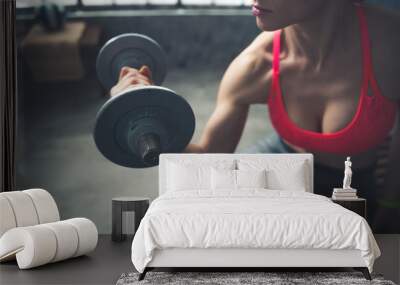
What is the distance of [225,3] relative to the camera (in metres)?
7.53

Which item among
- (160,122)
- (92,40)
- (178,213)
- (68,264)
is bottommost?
(68,264)

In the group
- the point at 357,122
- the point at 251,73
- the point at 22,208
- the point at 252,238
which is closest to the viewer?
the point at 252,238

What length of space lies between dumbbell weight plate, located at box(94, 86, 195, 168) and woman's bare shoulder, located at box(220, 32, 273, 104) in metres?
0.52

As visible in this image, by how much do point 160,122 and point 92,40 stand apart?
115cm

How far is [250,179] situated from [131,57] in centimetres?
197

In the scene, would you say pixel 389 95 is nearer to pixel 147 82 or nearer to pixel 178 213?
pixel 147 82

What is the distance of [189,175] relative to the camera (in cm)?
683

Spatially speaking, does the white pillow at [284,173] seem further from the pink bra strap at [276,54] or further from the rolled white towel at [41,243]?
the rolled white towel at [41,243]

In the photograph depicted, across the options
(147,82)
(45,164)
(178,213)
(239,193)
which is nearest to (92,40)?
(147,82)

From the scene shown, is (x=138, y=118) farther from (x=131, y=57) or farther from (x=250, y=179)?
(x=250, y=179)

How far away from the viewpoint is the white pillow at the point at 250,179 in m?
6.64

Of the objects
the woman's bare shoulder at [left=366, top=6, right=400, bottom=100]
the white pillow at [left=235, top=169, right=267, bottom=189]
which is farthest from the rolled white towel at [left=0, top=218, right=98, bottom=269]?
the woman's bare shoulder at [left=366, top=6, right=400, bottom=100]

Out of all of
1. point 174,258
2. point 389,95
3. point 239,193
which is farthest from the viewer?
point 389,95

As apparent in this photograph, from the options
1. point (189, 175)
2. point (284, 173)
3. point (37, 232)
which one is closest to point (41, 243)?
point (37, 232)
